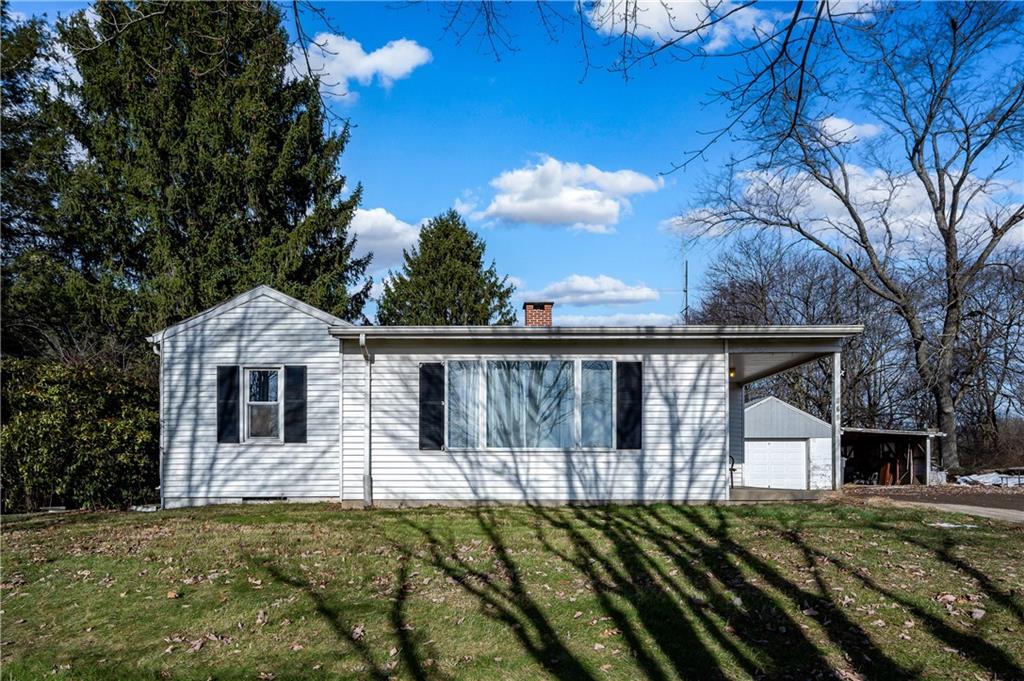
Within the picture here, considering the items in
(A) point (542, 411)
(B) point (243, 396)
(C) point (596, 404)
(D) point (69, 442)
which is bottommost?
(D) point (69, 442)

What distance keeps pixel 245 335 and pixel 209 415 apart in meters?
1.50

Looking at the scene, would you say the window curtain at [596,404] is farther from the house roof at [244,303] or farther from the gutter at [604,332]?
the house roof at [244,303]

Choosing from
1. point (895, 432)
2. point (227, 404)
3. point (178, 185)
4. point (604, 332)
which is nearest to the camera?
point (604, 332)

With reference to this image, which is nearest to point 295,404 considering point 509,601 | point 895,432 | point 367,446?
point 367,446

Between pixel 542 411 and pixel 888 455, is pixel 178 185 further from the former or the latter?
pixel 888 455

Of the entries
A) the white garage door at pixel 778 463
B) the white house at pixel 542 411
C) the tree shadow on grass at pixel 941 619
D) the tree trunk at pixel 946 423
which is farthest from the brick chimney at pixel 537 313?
the tree trunk at pixel 946 423

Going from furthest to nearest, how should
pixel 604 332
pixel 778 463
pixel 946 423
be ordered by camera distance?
pixel 778 463 → pixel 946 423 → pixel 604 332

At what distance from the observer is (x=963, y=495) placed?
13391 mm

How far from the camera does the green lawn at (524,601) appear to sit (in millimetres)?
5082

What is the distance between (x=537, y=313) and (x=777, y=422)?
11.8m

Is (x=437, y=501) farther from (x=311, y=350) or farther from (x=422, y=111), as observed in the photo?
(x=422, y=111)

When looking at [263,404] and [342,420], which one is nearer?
[342,420]

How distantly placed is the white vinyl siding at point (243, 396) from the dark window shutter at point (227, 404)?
10cm

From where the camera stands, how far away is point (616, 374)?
36.0 ft
